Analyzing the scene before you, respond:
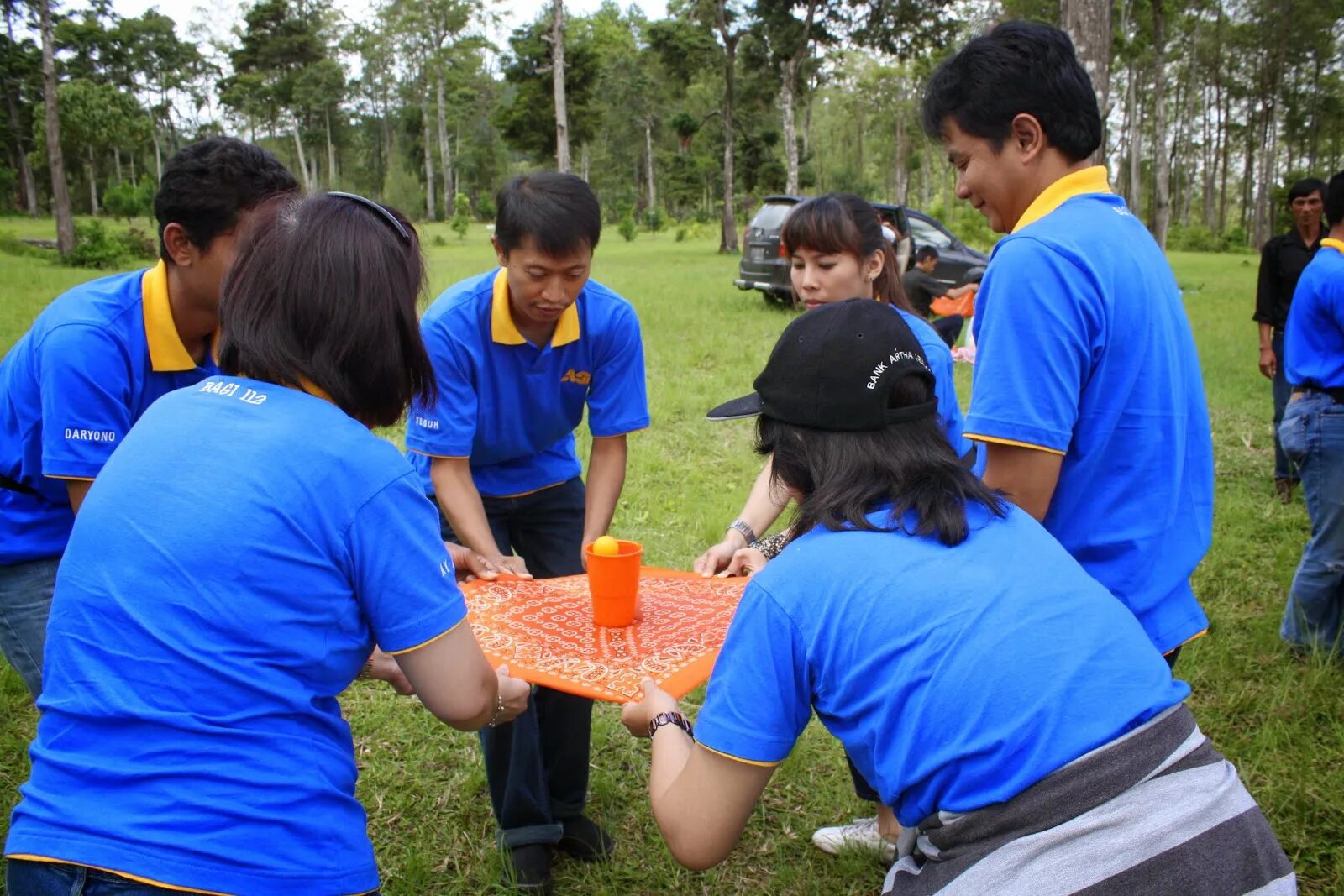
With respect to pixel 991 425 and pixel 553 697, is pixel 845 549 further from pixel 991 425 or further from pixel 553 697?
pixel 553 697

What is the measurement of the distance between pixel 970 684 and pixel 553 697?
1.76 m

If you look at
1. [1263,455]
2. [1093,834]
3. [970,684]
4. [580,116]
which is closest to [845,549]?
[970,684]

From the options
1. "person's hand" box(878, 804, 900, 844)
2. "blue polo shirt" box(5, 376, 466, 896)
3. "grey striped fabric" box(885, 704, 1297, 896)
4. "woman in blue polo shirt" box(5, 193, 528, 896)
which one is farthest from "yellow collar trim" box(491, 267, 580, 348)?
"grey striped fabric" box(885, 704, 1297, 896)

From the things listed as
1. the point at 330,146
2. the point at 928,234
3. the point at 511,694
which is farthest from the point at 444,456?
the point at 330,146

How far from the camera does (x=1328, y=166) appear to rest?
41.1m

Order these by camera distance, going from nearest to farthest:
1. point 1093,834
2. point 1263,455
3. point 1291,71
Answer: point 1093,834
point 1263,455
point 1291,71

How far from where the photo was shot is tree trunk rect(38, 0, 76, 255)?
16703 mm

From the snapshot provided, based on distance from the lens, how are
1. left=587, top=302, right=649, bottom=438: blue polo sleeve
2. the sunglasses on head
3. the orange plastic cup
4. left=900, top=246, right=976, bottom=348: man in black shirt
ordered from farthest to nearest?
1. left=900, top=246, right=976, bottom=348: man in black shirt
2. left=587, top=302, right=649, bottom=438: blue polo sleeve
3. the orange plastic cup
4. the sunglasses on head

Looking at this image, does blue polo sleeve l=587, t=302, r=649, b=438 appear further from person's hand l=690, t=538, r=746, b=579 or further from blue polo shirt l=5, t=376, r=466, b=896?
blue polo shirt l=5, t=376, r=466, b=896

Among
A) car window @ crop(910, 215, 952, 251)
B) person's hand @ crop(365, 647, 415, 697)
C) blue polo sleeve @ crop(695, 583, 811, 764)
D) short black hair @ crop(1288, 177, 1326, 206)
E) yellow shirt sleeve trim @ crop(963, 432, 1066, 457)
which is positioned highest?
short black hair @ crop(1288, 177, 1326, 206)

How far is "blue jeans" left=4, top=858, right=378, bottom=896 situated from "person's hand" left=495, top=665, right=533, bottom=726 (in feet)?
1.94

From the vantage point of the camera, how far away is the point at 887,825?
2.88m

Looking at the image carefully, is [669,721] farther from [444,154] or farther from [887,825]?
[444,154]

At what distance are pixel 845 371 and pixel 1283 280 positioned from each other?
6.00 metres
